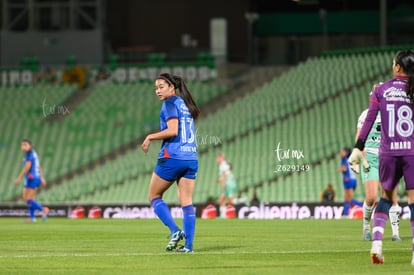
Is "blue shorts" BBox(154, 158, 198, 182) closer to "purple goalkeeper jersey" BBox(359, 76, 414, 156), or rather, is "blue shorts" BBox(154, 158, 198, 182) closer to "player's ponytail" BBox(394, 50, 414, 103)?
"purple goalkeeper jersey" BBox(359, 76, 414, 156)

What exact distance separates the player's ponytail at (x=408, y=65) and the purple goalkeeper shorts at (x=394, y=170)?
71 cm

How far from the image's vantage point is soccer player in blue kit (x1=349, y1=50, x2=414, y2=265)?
12.9 meters

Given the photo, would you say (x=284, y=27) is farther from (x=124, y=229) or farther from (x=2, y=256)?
(x=2, y=256)

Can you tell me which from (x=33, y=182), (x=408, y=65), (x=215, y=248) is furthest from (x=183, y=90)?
(x=33, y=182)

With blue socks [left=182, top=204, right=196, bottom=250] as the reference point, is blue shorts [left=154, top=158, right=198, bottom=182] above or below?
above

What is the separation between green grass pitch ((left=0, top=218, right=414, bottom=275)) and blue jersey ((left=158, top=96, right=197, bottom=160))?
4.47 feet

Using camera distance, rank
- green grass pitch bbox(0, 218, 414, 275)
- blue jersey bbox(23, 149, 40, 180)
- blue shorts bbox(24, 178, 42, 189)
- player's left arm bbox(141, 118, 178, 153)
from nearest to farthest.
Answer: green grass pitch bbox(0, 218, 414, 275) → player's left arm bbox(141, 118, 178, 153) → blue jersey bbox(23, 149, 40, 180) → blue shorts bbox(24, 178, 42, 189)

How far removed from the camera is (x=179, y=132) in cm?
1503

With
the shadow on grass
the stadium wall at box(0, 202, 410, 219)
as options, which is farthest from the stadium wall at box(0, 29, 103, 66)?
the shadow on grass

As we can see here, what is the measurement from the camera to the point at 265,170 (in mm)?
38125

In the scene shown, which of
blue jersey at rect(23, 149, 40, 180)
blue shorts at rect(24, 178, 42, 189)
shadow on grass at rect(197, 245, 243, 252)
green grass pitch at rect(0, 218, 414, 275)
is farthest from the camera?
blue shorts at rect(24, 178, 42, 189)

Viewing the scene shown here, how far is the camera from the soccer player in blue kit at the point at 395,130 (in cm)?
1285

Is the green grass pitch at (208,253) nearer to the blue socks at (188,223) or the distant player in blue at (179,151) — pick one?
the blue socks at (188,223)

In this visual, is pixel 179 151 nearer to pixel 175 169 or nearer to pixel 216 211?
pixel 175 169
